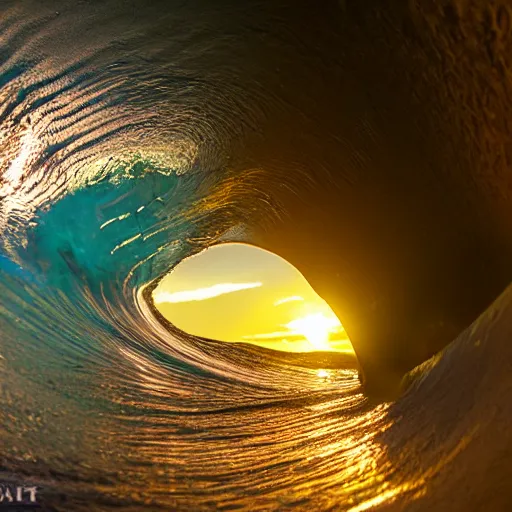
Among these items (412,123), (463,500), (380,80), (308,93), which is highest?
(308,93)

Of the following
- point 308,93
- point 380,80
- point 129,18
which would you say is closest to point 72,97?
point 129,18

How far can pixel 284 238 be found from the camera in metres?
3.41

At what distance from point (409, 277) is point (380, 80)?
915 mm

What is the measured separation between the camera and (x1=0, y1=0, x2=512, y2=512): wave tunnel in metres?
1.12

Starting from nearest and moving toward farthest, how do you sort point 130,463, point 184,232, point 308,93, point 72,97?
point 130,463
point 308,93
point 72,97
point 184,232

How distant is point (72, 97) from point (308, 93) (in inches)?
40.9

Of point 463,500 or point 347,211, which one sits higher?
point 347,211

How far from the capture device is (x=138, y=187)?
150 inches

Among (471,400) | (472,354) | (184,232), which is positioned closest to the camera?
(471,400)

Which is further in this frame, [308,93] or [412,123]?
[308,93]

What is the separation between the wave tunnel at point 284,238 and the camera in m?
1.12

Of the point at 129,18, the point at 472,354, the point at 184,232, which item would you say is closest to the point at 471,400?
the point at 472,354

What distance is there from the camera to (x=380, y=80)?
172 cm

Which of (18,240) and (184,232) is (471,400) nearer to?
(18,240)
